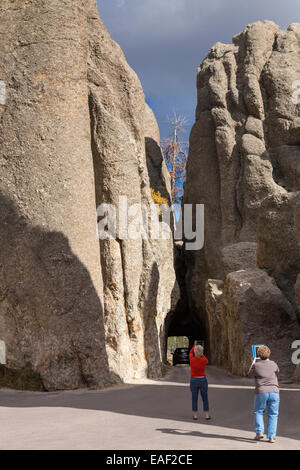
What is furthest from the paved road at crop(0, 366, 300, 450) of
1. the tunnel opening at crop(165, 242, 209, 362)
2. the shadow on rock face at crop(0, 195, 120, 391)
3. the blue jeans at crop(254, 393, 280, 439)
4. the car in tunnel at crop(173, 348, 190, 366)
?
the car in tunnel at crop(173, 348, 190, 366)

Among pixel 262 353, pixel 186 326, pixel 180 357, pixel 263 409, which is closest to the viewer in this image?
pixel 263 409

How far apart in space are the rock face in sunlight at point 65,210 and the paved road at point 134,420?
1.09 metres

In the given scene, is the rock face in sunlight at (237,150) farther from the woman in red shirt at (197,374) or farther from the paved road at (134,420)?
the woman in red shirt at (197,374)

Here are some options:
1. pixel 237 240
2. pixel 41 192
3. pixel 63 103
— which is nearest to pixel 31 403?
pixel 41 192

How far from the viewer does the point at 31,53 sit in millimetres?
12922

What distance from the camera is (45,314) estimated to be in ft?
38.0

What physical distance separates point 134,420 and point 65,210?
19.3ft

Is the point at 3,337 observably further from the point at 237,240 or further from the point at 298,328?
the point at 237,240

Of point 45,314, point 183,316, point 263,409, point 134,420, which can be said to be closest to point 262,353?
point 263,409

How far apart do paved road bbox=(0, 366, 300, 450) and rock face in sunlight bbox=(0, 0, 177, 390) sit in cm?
109

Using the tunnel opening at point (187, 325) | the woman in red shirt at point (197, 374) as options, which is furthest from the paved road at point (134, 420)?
the tunnel opening at point (187, 325)

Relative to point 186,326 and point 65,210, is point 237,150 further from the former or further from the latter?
point 65,210

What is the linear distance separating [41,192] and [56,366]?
3.69 meters

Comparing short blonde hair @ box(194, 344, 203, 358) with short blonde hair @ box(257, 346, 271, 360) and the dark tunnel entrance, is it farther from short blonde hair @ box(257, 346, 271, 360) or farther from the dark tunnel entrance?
the dark tunnel entrance
